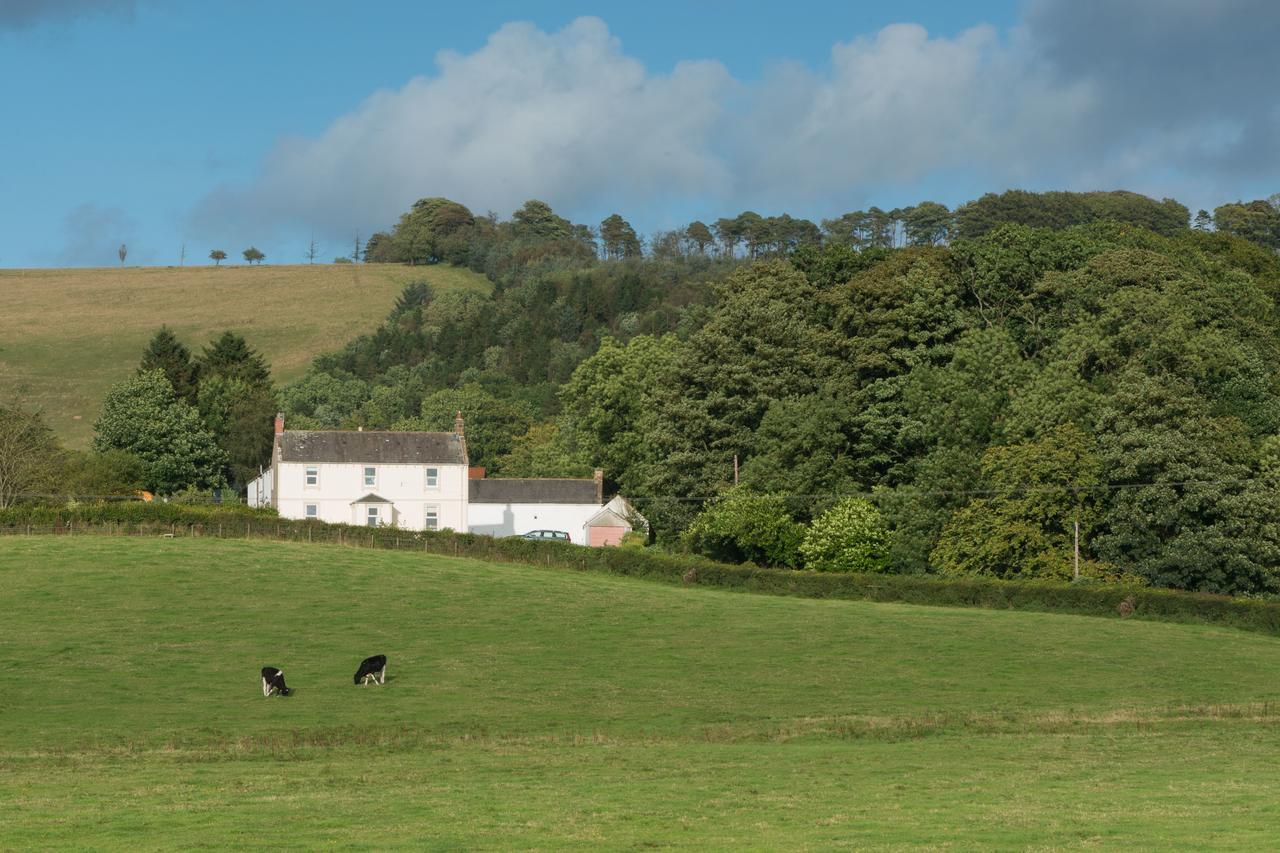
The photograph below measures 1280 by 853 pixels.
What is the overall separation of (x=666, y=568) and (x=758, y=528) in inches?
315

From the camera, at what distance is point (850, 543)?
3059 inches

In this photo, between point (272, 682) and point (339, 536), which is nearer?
point (272, 682)

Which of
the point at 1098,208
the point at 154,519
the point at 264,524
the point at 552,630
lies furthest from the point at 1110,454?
the point at 1098,208

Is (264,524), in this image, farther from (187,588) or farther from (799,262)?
(799,262)

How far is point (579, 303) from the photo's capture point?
7534 inches

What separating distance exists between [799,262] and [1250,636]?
153 feet

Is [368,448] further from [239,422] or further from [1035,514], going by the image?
[1035,514]

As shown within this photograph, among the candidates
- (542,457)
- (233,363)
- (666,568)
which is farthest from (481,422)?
(666,568)

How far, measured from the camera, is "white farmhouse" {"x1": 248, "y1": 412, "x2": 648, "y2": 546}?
9844 centimetres

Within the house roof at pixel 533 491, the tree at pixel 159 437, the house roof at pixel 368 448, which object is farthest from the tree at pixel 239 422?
the house roof at pixel 533 491

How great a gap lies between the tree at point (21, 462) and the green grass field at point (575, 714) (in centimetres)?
2912

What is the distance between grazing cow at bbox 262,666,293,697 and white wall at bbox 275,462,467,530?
55932 millimetres

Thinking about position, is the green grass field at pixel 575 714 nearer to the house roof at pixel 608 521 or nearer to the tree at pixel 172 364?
the house roof at pixel 608 521

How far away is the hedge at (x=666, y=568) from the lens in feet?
210
